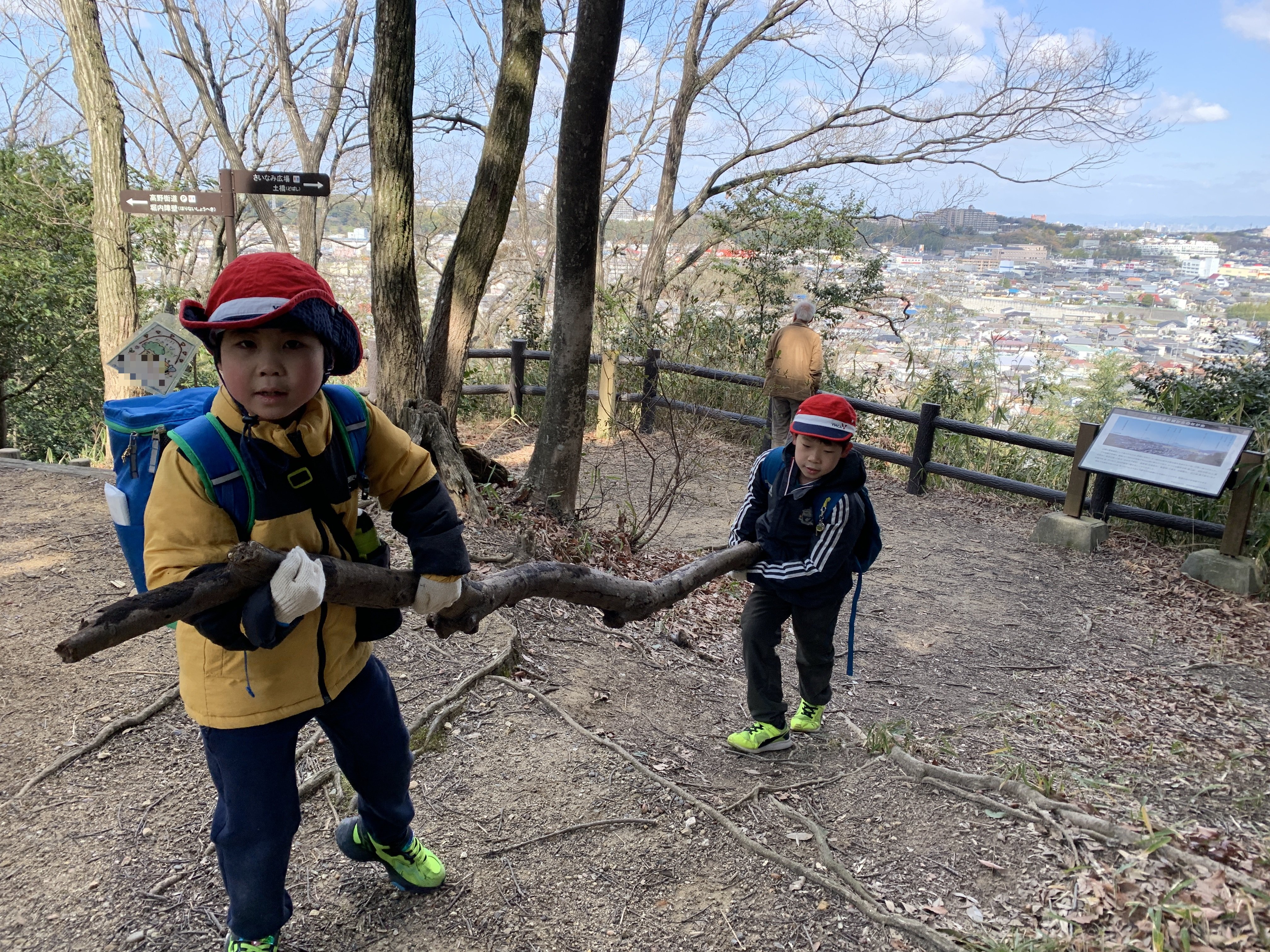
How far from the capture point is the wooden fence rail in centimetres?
729

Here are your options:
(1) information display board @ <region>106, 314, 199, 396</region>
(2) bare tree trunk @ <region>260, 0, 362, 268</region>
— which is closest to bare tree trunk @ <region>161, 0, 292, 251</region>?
(2) bare tree trunk @ <region>260, 0, 362, 268</region>

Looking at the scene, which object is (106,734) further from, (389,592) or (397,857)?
(389,592)

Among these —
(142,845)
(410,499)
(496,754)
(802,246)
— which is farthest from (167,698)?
(802,246)

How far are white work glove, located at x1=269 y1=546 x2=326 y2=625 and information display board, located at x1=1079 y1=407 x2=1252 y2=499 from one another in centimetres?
673

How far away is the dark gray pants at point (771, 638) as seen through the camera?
3.51 m

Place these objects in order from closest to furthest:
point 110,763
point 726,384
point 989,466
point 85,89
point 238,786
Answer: point 238,786, point 110,763, point 85,89, point 989,466, point 726,384

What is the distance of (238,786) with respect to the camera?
1.86 m

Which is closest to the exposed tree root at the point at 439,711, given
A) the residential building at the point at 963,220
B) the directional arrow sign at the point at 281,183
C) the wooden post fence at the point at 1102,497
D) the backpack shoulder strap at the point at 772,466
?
the backpack shoulder strap at the point at 772,466

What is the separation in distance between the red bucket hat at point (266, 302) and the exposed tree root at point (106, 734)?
1.62 metres

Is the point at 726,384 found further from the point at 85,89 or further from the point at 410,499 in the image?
the point at 410,499

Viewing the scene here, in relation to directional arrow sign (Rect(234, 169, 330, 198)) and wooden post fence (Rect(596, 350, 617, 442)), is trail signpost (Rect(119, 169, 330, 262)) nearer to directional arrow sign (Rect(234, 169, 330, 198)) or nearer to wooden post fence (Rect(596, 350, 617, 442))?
directional arrow sign (Rect(234, 169, 330, 198))

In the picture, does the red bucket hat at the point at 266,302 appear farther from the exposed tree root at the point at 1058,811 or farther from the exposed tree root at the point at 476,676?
the exposed tree root at the point at 1058,811

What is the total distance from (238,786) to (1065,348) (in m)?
11.6

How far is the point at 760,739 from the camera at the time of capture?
355 cm
